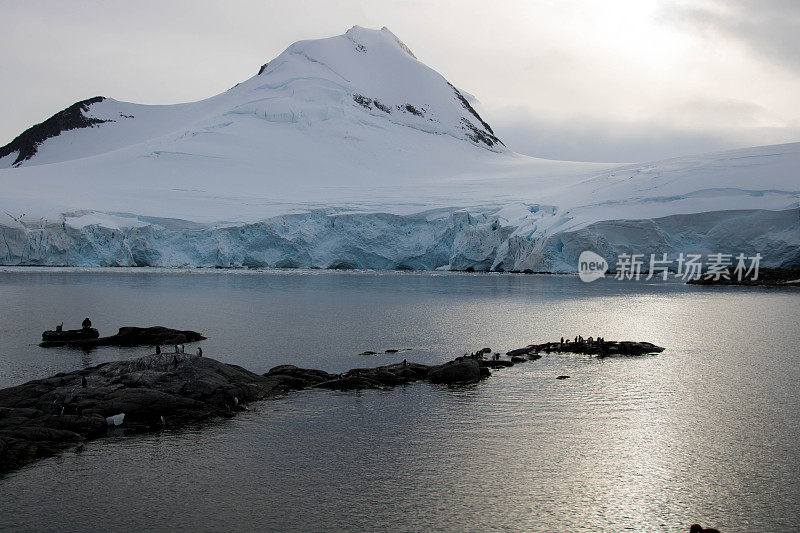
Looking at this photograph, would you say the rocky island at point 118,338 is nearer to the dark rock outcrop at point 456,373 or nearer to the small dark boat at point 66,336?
the small dark boat at point 66,336

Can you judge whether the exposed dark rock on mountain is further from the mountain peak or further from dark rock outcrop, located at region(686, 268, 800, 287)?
dark rock outcrop, located at region(686, 268, 800, 287)

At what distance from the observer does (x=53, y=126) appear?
8856 centimetres

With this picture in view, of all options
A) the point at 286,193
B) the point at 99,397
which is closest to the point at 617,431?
the point at 99,397

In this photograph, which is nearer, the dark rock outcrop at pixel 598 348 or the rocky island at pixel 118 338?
the dark rock outcrop at pixel 598 348

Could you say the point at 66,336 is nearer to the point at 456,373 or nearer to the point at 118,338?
the point at 118,338

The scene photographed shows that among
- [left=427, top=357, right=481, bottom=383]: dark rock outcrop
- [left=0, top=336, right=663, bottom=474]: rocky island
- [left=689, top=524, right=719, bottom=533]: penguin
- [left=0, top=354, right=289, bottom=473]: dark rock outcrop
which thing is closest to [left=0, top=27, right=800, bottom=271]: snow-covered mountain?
[left=427, top=357, right=481, bottom=383]: dark rock outcrop

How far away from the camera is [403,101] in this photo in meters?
83.1

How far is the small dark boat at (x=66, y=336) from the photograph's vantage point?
59.1 ft

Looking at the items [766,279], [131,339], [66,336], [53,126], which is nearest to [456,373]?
[131,339]

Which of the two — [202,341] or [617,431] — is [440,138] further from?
[617,431]

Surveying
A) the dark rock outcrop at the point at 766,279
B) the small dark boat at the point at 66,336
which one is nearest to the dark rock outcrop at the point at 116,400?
the small dark boat at the point at 66,336

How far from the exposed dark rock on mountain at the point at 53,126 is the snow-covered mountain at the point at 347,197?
17.7 ft

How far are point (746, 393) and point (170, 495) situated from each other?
1061cm

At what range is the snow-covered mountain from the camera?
4498 centimetres
